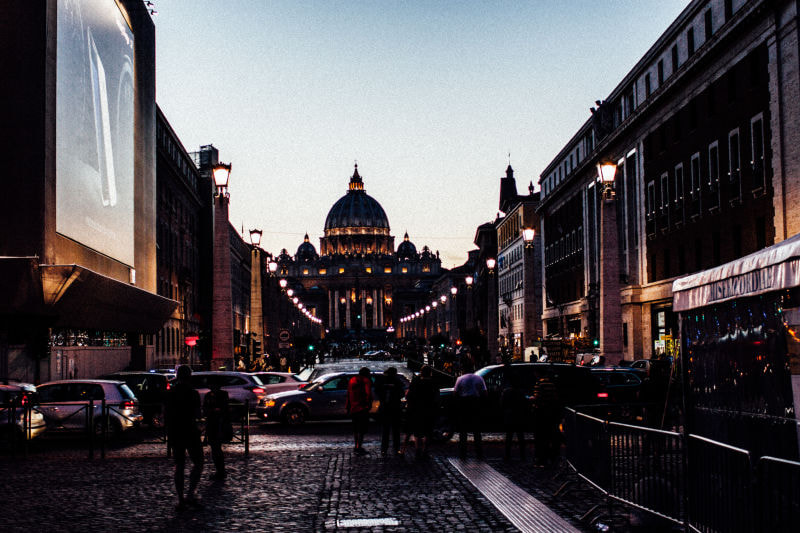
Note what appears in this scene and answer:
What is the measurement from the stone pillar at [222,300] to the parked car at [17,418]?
34.7 ft

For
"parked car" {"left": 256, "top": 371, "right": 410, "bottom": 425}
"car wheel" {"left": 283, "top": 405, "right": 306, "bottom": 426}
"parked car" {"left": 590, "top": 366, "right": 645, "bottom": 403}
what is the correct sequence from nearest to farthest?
"parked car" {"left": 590, "top": 366, "right": 645, "bottom": 403} < "parked car" {"left": 256, "top": 371, "right": 410, "bottom": 425} < "car wheel" {"left": 283, "top": 405, "right": 306, "bottom": 426}

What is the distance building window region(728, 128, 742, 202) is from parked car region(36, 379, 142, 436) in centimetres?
2628

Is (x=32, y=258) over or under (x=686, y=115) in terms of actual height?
under

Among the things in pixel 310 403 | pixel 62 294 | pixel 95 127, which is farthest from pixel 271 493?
pixel 95 127

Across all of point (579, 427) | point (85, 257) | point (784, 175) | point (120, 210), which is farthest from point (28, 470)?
point (784, 175)

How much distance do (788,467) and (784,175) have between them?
31070 millimetres

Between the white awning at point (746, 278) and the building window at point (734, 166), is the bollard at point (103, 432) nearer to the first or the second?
the white awning at point (746, 278)

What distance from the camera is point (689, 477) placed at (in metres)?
8.99

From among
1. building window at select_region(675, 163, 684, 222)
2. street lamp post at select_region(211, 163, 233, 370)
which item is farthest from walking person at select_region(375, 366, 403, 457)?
building window at select_region(675, 163, 684, 222)

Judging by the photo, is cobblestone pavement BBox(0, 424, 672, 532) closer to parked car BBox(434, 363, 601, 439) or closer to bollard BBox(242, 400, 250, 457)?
bollard BBox(242, 400, 250, 457)

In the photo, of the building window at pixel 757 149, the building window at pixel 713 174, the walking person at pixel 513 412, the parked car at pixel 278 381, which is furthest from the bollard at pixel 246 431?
the building window at pixel 713 174

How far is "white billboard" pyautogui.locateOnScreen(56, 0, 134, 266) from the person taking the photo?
32500 mm

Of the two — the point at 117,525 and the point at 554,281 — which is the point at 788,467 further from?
the point at 554,281

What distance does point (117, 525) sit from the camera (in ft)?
38.6
